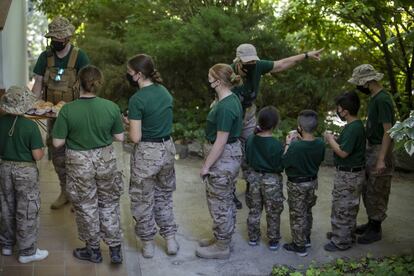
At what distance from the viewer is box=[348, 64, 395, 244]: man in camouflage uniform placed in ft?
17.2

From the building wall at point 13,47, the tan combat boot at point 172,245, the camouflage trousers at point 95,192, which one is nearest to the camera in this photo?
the camouflage trousers at point 95,192

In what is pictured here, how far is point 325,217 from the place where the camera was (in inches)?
247

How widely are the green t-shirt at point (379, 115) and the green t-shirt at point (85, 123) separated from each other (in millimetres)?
2305

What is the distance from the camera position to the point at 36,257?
4957 mm

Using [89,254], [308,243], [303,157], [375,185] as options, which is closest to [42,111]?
[89,254]

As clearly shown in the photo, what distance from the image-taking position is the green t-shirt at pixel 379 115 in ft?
17.1

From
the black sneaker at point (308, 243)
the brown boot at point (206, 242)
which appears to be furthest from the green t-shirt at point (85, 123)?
the black sneaker at point (308, 243)

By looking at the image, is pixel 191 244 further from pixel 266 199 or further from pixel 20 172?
pixel 20 172

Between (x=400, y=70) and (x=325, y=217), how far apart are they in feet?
10.8

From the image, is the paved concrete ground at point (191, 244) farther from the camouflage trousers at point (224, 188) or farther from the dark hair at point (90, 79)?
the dark hair at point (90, 79)

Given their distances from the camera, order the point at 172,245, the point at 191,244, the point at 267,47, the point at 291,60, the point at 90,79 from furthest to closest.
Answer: the point at 267,47 < the point at 291,60 < the point at 191,244 < the point at 172,245 < the point at 90,79

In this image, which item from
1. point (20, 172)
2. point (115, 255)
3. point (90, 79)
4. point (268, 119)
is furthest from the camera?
point (268, 119)

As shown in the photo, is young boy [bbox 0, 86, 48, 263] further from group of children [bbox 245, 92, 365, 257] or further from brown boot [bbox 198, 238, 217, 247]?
group of children [bbox 245, 92, 365, 257]

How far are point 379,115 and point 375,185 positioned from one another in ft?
2.25
